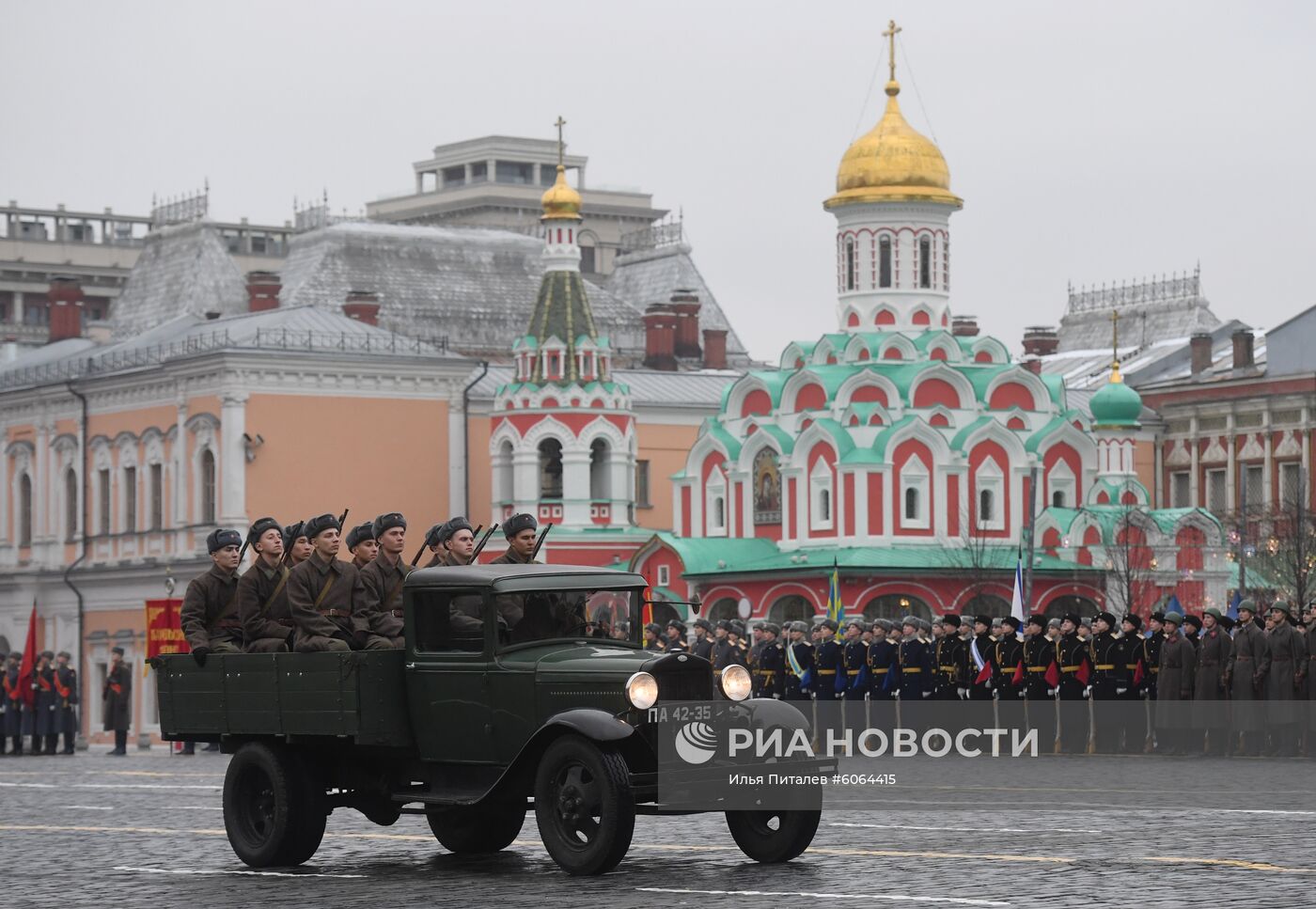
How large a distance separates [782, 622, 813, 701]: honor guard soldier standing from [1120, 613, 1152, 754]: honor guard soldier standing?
14.9ft

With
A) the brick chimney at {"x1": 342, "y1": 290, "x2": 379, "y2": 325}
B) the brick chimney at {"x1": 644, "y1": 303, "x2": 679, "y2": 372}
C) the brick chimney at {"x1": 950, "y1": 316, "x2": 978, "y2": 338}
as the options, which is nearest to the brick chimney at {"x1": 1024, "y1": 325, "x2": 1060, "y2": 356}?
the brick chimney at {"x1": 950, "y1": 316, "x2": 978, "y2": 338}

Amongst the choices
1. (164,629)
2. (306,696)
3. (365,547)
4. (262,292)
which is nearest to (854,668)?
(164,629)

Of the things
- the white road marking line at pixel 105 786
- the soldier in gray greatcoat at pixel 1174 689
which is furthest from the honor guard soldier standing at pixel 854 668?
the white road marking line at pixel 105 786

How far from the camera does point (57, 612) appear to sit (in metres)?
64.6

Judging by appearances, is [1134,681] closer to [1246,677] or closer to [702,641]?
[1246,677]

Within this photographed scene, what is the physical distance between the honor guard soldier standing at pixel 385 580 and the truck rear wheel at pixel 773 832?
2373 millimetres

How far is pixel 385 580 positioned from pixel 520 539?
82 cm

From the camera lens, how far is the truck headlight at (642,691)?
555 inches

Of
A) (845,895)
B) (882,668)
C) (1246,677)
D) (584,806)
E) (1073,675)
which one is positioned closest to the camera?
(845,895)

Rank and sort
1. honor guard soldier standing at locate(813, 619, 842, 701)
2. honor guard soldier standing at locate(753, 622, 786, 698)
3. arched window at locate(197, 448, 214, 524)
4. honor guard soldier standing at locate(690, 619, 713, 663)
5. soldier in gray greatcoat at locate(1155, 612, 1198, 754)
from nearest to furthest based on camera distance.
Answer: soldier in gray greatcoat at locate(1155, 612, 1198, 754) < honor guard soldier standing at locate(690, 619, 713, 663) < honor guard soldier standing at locate(813, 619, 842, 701) < honor guard soldier standing at locate(753, 622, 786, 698) < arched window at locate(197, 448, 214, 524)

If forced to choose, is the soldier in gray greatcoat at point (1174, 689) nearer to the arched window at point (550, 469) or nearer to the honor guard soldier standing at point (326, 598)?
the honor guard soldier standing at point (326, 598)

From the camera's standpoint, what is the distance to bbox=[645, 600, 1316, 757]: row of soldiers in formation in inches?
1059

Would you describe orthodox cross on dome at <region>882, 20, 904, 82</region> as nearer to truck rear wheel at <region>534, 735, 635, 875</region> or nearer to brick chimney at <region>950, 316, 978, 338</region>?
brick chimney at <region>950, 316, 978, 338</region>

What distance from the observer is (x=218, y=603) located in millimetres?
16281
